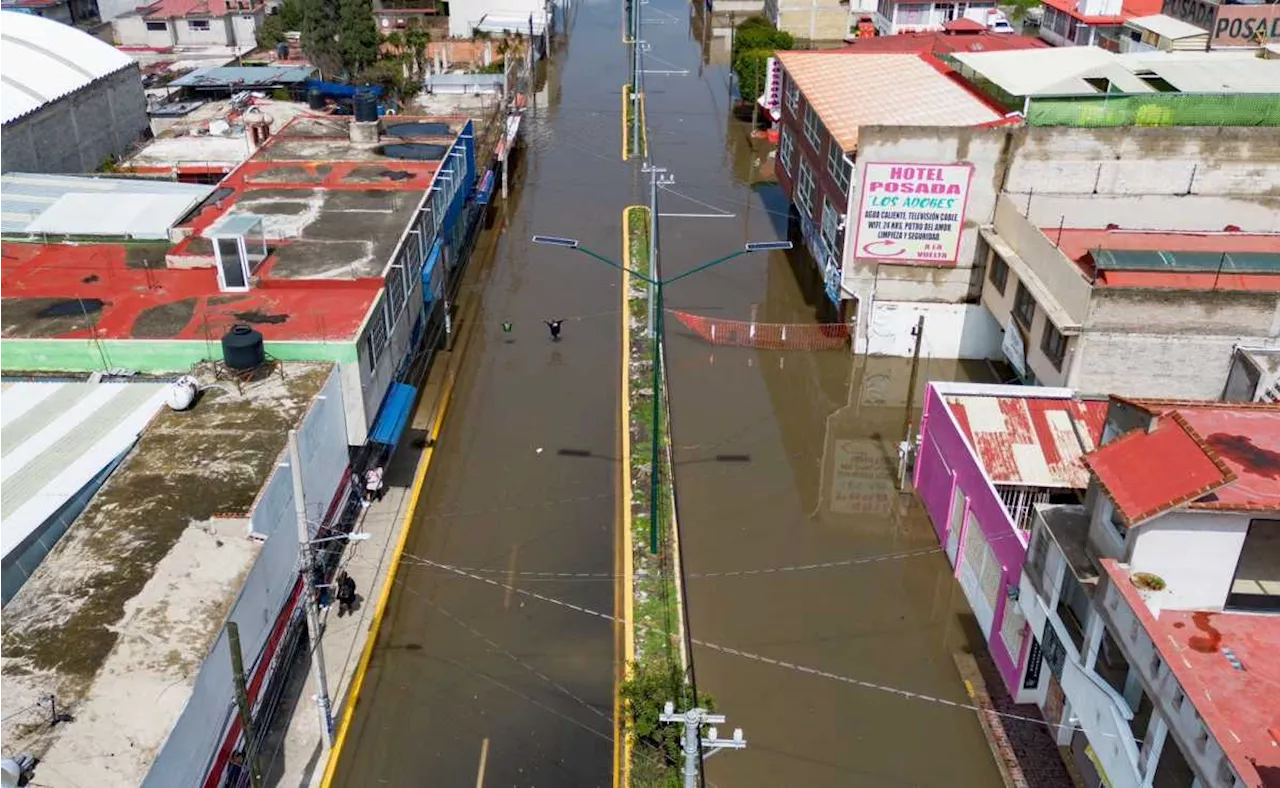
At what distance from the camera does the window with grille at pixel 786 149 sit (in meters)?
44.9

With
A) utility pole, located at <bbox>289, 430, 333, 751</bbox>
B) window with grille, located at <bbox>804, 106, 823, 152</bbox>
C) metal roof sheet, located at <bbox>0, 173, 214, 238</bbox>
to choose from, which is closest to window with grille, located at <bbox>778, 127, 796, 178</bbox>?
window with grille, located at <bbox>804, 106, 823, 152</bbox>

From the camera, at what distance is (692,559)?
25531 mm

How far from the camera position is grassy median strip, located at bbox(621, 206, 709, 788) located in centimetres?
1912

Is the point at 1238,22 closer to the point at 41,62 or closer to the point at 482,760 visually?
the point at 482,760

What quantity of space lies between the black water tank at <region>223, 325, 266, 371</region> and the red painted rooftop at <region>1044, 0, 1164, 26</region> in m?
64.7

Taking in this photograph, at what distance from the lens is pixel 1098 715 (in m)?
16.7

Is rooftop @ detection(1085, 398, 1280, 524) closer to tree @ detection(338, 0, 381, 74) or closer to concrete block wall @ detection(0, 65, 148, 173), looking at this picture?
concrete block wall @ detection(0, 65, 148, 173)

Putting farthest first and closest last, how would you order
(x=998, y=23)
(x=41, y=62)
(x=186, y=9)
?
(x=998, y=23) < (x=186, y=9) < (x=41, y=62)

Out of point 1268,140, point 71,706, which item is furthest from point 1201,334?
point 71,706

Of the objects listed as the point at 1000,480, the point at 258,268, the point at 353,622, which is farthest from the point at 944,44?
the point at 353,622

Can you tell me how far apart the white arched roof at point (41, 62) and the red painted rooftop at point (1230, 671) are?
1749 inches

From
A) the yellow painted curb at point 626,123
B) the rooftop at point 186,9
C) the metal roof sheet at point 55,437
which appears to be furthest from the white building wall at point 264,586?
the rooftop at point 186,9

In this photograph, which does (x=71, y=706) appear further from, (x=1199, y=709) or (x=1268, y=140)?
(x=1268, y=140)

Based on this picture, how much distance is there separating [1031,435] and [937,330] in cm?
1086
